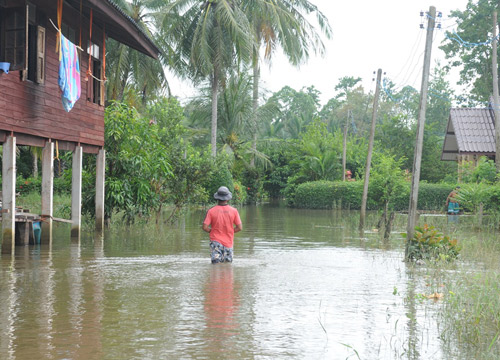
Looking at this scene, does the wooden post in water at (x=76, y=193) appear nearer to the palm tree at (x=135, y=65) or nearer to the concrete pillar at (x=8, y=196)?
the concrete pillar at (x=8, y=196)

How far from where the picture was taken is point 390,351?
22.4ft

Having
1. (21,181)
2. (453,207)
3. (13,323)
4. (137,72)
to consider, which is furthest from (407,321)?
(21,181)

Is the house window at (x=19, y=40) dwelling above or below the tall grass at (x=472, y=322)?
above

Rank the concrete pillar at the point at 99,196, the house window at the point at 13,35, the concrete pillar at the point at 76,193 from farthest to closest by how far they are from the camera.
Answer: the concrete pillar at the point at 99,196, the concrete pillar at the point at 76,193, the house window at the point at 13,35

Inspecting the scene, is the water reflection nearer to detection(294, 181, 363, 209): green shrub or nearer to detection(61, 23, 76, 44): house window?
detection(61, 23, 76, 44): house window

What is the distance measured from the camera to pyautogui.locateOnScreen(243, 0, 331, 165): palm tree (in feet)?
115

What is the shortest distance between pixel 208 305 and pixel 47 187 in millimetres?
9006

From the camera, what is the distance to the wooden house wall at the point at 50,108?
564 inches

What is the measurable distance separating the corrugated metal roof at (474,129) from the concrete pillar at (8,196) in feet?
80.6

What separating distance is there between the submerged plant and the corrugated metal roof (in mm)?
20095

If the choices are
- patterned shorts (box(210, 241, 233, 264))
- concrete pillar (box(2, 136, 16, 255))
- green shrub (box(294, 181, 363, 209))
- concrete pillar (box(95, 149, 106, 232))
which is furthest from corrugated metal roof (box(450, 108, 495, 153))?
concrete pillar (box(2, 136, 16, 255))

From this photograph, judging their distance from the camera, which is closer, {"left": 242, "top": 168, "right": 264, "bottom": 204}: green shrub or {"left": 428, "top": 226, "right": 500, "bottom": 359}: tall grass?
{"left": 428, "top": 226, "right": 500, "bottom": 359}: tall grass

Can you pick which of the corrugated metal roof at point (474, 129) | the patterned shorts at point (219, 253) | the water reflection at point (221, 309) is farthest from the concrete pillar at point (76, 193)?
the corrugated metal roof at point (474, 129)

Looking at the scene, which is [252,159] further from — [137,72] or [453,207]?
[453,207]
